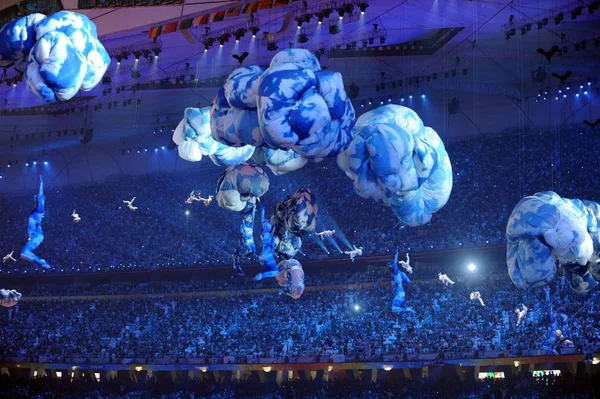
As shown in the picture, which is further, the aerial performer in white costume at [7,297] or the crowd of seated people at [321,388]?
the aerial performer in white costume at [7,297]

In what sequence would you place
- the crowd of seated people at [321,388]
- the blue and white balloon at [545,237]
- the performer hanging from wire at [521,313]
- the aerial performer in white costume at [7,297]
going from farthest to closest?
the aerial performer in white costume at [7,297], the crowd of seated people at [321,388], the performer hanging from wire at [521,313], the blue and white balloon at [545,237]

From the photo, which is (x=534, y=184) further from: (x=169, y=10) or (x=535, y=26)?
(x=169, y=10)

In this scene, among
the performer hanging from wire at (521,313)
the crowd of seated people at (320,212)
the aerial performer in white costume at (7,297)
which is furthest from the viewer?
the crowd of seated people at (320,212)

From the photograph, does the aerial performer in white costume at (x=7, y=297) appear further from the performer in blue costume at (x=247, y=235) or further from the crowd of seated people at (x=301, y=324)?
the performer in blue costume at (x=247, y=235)

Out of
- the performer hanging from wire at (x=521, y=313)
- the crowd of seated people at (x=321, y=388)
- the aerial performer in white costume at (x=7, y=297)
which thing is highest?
the aerial performer in white costume at (x=7, y=297)

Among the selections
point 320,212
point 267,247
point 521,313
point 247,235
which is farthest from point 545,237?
point 320,212

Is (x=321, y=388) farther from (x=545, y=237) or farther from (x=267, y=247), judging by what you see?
(x=545, y=237)

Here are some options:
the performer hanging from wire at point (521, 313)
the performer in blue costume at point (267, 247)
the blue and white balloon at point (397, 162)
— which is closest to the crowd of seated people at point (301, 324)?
the performer hanging from wire at point (521, 313)

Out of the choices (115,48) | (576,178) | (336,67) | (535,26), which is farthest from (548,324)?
(115,48)
